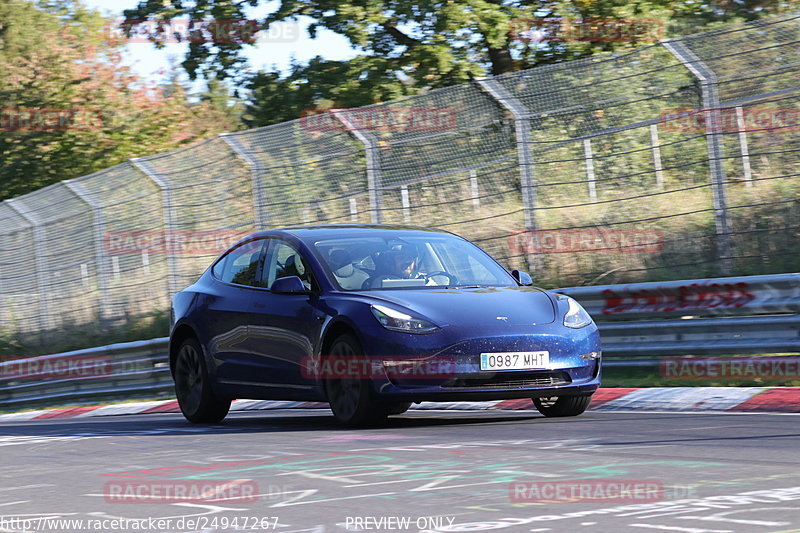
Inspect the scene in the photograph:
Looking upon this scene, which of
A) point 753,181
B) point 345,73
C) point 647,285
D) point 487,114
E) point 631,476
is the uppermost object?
point 345,73

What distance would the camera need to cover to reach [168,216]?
18188 mm

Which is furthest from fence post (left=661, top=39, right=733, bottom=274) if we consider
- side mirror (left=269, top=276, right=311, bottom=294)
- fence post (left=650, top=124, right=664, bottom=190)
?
side mirror (left=269, top=276, right=311, bottom=294)

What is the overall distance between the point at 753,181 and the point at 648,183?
0.96 metres

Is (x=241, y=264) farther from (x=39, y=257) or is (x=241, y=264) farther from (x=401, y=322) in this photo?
(x=39, y=257)

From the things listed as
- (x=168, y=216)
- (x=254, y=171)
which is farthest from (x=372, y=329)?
(x=168, y=216)

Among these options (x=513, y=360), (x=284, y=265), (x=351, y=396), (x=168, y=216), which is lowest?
(x=351, y=396)

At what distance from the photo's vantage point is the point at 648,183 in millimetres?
12953

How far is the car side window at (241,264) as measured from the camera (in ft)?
35.5

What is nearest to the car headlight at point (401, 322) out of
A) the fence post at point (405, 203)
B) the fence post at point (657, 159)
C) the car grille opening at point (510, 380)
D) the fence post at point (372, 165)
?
the car grille opening at point (510, 380)

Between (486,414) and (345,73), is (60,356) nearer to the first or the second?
(345,73)

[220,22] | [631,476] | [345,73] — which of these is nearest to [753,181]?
[631,476]

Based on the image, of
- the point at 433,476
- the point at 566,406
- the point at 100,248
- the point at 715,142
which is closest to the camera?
the point at 433,476

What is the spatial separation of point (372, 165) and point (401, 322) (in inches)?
243

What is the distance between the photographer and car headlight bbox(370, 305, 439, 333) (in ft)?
29.5
